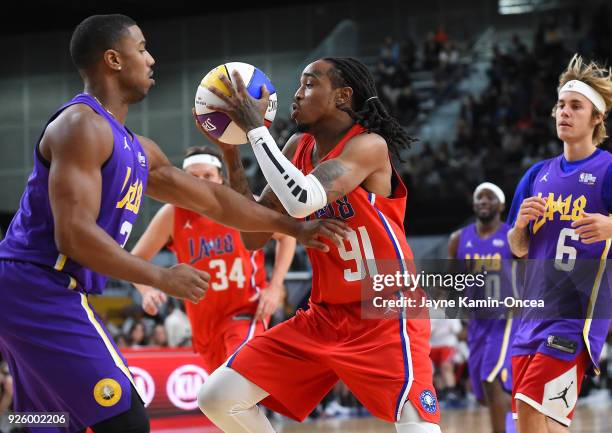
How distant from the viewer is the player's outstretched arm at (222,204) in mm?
3785

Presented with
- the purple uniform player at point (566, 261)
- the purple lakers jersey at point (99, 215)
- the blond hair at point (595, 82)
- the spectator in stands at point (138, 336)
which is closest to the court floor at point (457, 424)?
the spectator in stands at point (138, 336)

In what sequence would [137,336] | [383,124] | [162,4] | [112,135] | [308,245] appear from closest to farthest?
[112,135], [308,245], [383,124], [137,336], [162,4]

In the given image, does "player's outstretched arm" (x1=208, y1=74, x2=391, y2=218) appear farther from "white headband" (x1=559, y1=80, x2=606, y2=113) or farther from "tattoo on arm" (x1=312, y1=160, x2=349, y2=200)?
"white headband" (x1=559, y1=80, x2=606, y2=113)

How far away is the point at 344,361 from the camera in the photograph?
13.1 ft

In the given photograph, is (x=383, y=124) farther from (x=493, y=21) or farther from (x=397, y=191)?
(x=493, y=21)

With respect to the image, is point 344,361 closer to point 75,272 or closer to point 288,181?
point 288,181

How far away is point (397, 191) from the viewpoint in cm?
421

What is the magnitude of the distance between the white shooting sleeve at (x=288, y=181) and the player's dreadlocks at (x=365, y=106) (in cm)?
57

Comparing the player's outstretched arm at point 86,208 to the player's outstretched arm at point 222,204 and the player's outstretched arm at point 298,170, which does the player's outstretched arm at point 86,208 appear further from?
the player's outstretched arm at point 298,170

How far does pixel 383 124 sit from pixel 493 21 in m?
17.3

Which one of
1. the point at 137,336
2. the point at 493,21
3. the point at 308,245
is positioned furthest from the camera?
the point at 493,21

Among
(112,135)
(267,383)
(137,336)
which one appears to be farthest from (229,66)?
(137,336)

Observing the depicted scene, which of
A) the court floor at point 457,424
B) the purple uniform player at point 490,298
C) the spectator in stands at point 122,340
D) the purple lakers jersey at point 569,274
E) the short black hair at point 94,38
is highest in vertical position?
the short black hair at point 94,38

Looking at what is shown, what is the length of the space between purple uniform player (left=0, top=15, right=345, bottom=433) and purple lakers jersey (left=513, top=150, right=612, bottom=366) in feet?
7.42
